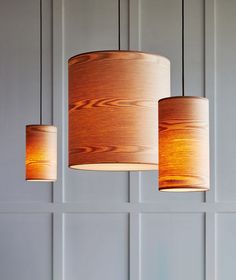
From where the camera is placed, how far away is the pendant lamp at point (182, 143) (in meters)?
2.58

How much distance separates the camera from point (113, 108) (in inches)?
95.7

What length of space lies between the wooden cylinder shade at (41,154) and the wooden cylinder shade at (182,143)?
178 cm

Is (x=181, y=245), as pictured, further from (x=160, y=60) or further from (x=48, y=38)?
(x=160, y=60)

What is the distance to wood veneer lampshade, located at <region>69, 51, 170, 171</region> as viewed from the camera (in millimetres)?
2424

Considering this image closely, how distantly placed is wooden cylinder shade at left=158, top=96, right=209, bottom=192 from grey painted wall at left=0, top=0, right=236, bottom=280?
10.6 feet

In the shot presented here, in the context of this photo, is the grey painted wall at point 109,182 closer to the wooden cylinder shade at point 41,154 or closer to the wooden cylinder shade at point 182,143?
the wooden cylinder shade at point 41,154

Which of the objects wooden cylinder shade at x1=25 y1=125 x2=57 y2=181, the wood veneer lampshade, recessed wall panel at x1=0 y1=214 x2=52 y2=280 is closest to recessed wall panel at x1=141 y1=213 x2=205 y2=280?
recessed wall panel at x1=0 y1=214 x2=52 y2=280

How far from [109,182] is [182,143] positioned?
3.36m
